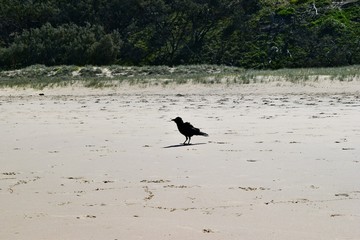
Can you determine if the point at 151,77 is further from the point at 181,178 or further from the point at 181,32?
the point at 181,32

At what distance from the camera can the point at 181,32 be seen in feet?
156

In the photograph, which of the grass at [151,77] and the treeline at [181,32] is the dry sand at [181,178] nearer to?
the grass at [151,77]

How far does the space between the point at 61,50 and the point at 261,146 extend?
120 ft

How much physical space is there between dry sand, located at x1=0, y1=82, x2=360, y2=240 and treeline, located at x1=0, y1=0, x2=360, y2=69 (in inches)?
1205

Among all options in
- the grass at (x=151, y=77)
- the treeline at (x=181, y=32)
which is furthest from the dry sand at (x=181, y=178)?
the treeline at (x=181, y=32)

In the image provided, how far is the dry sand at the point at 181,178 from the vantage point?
408 cm

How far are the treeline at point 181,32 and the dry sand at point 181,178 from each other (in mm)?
30607

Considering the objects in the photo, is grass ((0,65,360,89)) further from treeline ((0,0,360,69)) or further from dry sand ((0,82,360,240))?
treeline ((0,0,360,69))

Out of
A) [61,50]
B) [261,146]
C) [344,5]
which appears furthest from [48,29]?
[261,146]

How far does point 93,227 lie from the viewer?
4.08 metres

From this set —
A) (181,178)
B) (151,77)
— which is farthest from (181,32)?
(181,178)

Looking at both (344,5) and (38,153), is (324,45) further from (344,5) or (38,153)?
(38,153)

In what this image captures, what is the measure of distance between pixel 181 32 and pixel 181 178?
42.5 metres

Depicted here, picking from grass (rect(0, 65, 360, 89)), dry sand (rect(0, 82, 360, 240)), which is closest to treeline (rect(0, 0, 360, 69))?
grass (rect(0, 65, 360, 89))
